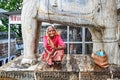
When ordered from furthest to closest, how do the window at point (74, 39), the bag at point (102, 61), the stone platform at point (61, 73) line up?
the window at point (74, 39), the bag at point (102, 61), the stone platform at point (61, 73)

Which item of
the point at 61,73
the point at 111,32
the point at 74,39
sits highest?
the point at 111,32

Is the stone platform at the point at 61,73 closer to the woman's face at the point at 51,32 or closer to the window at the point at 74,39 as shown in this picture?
the woman's face at the point at 51,32

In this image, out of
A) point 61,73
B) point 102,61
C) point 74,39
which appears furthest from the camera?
point 74,39

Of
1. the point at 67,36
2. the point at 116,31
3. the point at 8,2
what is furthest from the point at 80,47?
the point at 8,2

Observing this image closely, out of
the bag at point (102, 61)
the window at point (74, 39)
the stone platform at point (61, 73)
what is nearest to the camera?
the stone platform at point (61, 73)

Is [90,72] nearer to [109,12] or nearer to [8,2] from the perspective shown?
[109,12]

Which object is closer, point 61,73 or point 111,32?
point 61,73

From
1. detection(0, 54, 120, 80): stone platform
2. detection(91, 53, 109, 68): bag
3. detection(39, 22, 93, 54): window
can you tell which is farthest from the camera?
detection(39, 22, 93, 54): window

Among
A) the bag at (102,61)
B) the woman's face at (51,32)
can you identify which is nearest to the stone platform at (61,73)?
the bag at (102,61)

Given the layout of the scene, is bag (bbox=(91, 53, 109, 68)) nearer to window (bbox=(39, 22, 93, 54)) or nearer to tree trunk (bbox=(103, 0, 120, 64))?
tree trunk (bbox=(103, 0, 120, 64))

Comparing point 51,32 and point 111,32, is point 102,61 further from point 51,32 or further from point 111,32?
point 51,32

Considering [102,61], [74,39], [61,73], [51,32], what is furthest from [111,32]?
→ [74,39]

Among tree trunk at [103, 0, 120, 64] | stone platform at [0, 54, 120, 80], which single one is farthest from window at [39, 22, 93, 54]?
stone platform at [0, 54, 120, 80]

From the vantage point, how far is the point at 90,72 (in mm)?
2334
